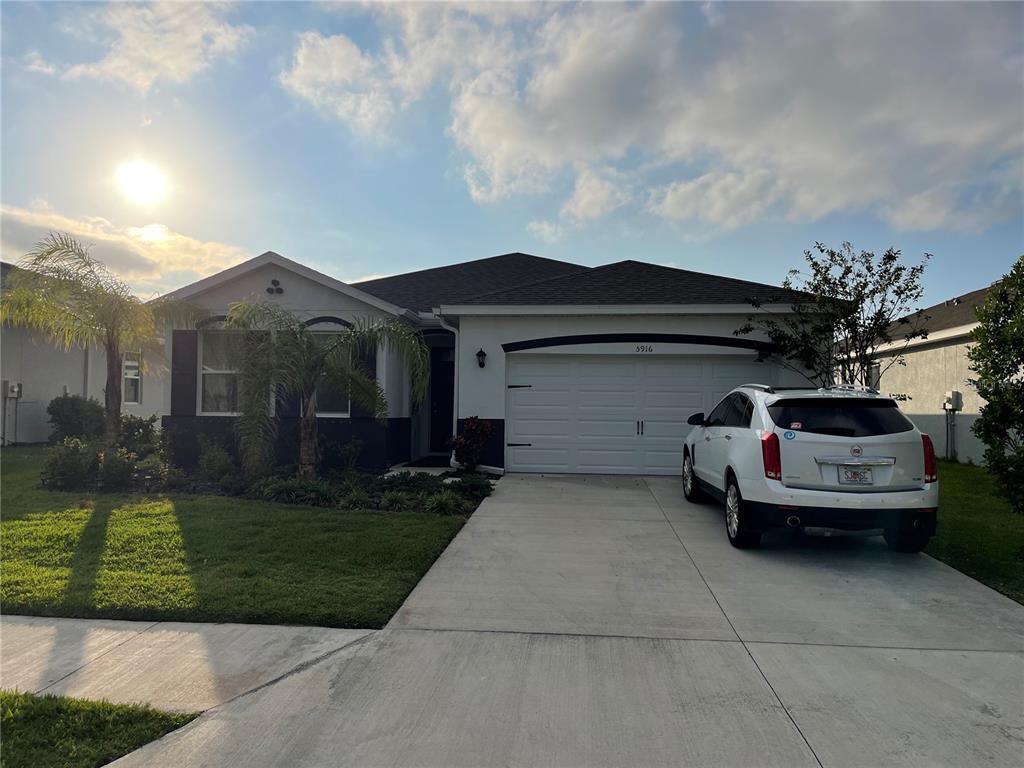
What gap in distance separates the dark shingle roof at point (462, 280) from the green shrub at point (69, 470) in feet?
22.9

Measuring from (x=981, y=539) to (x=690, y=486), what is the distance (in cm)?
352

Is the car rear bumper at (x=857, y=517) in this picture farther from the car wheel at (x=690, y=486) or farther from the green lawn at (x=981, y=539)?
the car wheel at (x=690, y=486)

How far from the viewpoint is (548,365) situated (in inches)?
491

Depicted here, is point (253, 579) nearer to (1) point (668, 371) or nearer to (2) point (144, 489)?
(2) point (144, 489)

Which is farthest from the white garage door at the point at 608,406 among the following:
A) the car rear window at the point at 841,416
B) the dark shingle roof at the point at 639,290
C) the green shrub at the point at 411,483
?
the car rear window at the point at 841,416

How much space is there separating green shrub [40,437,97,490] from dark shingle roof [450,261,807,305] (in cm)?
691

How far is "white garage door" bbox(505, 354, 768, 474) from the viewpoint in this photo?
12.2 m

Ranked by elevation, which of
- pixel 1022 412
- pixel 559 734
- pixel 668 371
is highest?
pixel 668 371

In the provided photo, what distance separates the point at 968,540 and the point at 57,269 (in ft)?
43.5

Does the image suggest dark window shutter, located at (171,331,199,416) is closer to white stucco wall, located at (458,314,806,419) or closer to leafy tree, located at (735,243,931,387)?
white stucco wall, located at (458,314,806,419)

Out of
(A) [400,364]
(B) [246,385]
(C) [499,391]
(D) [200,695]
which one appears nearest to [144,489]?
(B) [246,385]

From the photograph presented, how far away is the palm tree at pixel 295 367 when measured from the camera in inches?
403

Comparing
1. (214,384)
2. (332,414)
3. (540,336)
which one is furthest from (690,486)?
(214,384)

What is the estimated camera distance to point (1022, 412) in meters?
5.71
